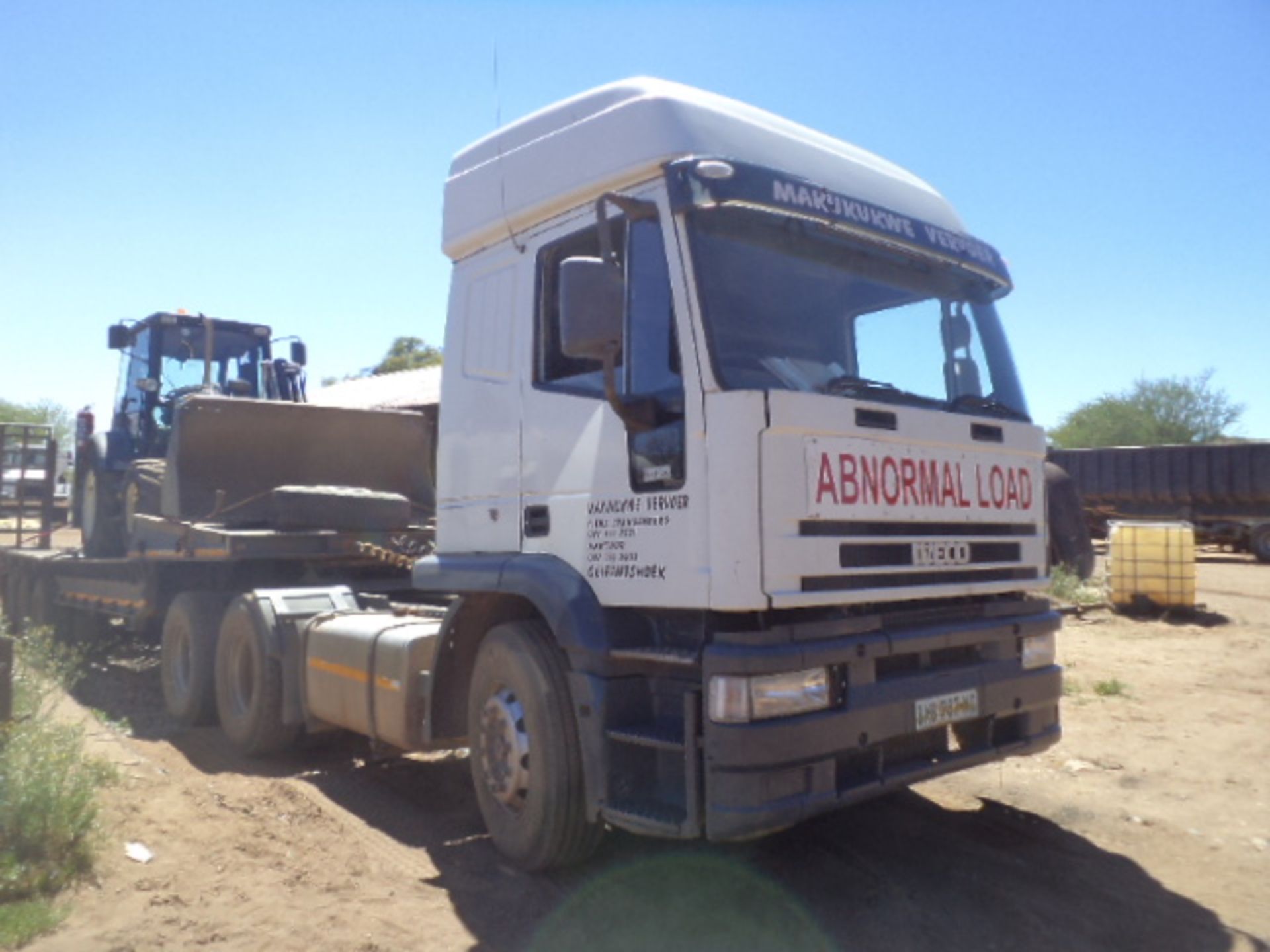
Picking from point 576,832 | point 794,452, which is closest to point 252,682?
point 576,832

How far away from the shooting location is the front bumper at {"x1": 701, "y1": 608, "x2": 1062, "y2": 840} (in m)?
3.62

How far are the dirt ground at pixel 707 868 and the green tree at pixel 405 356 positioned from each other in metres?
36.7

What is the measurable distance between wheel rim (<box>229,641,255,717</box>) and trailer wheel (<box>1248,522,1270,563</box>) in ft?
70.6

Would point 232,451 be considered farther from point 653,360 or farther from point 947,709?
point 947,709

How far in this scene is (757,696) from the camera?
12.0ft

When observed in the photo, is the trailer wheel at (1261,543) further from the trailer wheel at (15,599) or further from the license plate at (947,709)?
the trailer wheel at (15,599)

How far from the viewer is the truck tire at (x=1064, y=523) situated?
5301 mm

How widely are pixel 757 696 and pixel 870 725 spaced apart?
56cm

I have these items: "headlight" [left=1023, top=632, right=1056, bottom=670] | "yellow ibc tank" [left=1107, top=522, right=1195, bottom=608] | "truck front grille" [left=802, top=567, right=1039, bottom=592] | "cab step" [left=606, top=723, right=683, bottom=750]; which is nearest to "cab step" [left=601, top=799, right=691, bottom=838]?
"cab step" [left=606, top=723, right=683, bottom=750]

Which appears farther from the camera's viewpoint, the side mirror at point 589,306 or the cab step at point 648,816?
the side mirror at point 589,306

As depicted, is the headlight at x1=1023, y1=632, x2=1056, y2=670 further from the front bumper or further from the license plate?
the license plate

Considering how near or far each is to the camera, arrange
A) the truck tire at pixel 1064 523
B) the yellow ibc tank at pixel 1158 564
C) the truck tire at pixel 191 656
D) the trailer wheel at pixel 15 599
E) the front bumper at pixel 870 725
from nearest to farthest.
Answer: the front bumper at pixel 870 725
the truck tire at pixel 1064 523
the truck tire at pixel 191 656
the trailer wheel at pixel 15 599
the yellow ibc tank at pixel 1158 564

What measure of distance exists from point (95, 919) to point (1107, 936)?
385 centimetres

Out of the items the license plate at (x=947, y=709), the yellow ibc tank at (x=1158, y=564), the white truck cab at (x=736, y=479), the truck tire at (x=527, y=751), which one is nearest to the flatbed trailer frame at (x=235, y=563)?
the white truck cab at (x=736, y=479)
